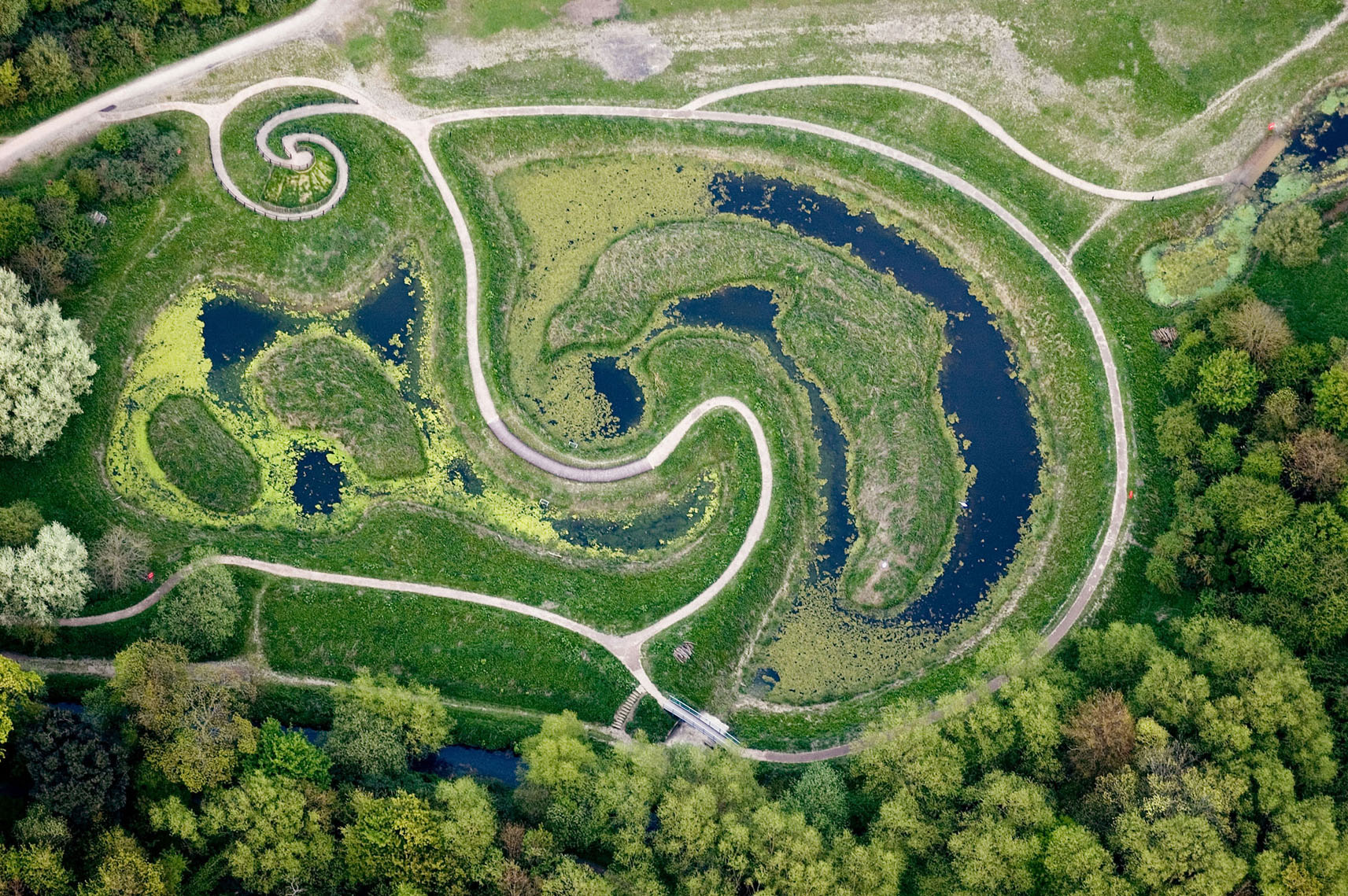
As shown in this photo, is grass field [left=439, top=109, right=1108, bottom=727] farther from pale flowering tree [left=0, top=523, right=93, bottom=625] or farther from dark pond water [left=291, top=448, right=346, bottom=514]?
pale flowering tree [left=0, top=523, right=93, bottom=625]

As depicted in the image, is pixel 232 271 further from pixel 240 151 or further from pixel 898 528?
pixel 898 528

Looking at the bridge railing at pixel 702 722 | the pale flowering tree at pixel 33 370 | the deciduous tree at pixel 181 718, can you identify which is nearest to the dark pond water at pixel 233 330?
the pale flowering tree at pixel 33 370

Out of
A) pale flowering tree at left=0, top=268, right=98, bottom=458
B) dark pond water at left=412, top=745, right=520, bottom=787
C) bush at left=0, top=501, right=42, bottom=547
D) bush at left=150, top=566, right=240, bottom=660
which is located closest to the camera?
bush at left=0, top=501, right=42, bottom=547

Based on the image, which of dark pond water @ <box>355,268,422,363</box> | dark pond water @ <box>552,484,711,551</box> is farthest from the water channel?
dark pond water @ <box>355,268,422,363</box>

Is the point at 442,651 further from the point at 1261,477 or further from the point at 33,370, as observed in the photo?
the point at 1261,477

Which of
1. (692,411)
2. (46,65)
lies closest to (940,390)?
(692,411)
